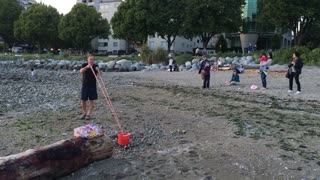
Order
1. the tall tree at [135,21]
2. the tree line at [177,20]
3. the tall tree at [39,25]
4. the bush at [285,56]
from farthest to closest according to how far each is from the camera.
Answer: the tall tree at [39,25] → the tall tree at [135,21] → the tree line at [177,20] → the bush at [285,56]

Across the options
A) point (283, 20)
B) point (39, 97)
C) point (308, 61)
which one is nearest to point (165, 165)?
point (39, 97)

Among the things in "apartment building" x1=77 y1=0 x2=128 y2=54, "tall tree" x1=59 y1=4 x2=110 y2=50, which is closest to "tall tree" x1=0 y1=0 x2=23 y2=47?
"tall tree" x1=59 y1=4 x2=110 y2=50

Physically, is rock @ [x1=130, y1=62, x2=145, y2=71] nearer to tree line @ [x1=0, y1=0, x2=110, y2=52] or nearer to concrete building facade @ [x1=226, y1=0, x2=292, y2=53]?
concrete building facade @ [x1=226, y1=0, x2=292, y2=53]

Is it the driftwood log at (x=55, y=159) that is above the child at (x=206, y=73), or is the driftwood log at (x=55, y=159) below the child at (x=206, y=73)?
below

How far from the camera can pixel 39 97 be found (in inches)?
672

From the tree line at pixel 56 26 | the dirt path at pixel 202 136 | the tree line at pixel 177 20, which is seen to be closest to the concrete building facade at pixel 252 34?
the tree line at pixel 177 20

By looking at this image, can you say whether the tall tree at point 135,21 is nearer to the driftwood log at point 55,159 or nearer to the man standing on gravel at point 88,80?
the man standing on gravel at point 88,80

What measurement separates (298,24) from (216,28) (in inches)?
477

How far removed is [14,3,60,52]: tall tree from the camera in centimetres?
7700

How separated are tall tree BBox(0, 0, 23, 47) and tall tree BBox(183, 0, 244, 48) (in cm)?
5062

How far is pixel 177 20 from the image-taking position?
2267 inches

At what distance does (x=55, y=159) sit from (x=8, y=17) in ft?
295

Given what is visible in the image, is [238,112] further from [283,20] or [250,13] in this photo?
[250,13]

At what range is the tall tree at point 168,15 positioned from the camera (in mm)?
56344
